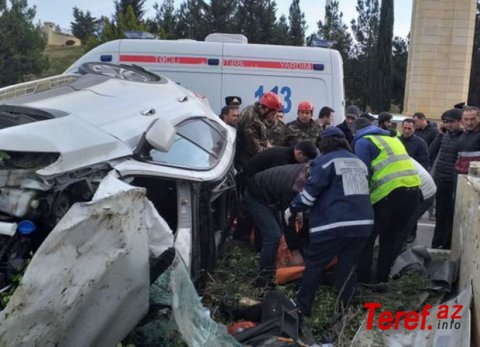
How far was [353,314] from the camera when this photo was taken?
161 inches

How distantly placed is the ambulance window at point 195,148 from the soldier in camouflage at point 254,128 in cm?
111

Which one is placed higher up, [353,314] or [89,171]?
[89,171]

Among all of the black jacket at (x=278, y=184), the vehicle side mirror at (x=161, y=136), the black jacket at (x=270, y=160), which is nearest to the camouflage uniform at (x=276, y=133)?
the black jacket at (x=270, y=160)

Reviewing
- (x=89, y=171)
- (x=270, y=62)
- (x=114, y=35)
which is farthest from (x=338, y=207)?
(x=114, y=35)

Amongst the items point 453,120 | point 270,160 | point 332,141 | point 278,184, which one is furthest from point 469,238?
point 453,120

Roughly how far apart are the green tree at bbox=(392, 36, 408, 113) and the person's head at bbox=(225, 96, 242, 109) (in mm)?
24233

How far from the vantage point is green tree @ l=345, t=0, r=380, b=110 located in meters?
30.5

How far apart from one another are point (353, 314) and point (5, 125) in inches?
104

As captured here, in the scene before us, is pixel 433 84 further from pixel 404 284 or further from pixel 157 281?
pixel 157 281

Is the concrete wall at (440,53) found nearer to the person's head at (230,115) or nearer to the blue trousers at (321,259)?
the person's head at (230,115)

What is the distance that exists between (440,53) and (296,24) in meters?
15.2

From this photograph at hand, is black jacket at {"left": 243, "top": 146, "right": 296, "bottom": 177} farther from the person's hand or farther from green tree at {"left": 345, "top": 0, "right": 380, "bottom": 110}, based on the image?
green tree at {"left": 345, "top": 0, "right": 380, "bottom": 110}

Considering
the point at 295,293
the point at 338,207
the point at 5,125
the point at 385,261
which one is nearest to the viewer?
the point at 5,125

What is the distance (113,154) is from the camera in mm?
3113
